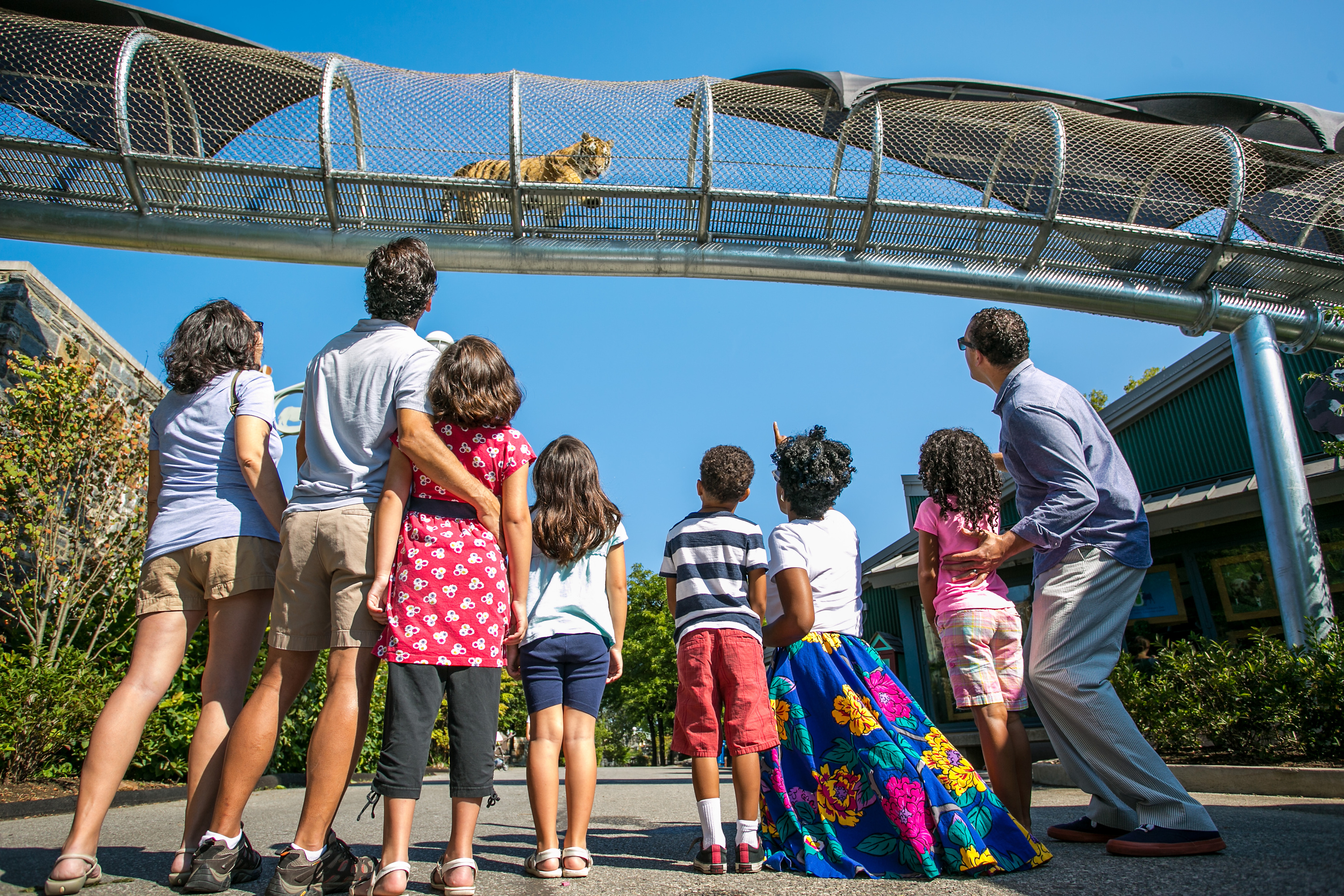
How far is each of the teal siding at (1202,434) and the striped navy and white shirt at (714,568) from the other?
9773 mm

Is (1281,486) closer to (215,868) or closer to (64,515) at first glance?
(215,868)

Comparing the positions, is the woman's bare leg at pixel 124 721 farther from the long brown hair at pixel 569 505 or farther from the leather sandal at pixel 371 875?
the long brown hair at pixel 569 505

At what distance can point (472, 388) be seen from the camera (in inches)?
102

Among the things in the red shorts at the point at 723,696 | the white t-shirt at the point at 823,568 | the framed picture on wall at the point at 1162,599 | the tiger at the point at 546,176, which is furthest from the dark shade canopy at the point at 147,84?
the framed picture on wall at the point at 1162,599

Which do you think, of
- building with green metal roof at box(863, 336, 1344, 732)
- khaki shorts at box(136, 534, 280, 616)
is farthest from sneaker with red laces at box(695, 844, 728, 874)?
building with green metal roof at box(863, 336, 1344, 732)

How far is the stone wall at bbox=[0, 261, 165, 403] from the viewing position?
23.7 ft

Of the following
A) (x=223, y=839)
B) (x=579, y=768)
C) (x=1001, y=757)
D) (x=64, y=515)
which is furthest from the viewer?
(x=64, y=515)

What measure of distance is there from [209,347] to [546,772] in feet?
6.35

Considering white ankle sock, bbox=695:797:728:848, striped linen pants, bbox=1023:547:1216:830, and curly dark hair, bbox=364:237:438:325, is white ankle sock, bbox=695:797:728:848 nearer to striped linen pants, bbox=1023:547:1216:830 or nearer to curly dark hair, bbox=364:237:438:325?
striped linen pants, bbox=1023:547:1216:830

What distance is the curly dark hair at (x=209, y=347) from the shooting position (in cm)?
286

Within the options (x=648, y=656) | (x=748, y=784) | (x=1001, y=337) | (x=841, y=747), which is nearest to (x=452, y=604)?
(x=748, y=784)

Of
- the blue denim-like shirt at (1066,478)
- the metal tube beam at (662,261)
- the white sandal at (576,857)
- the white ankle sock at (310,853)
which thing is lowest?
the white sandal at (576,857)

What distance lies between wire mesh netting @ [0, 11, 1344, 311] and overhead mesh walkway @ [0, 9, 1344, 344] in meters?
0.02

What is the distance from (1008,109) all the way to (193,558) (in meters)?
6.45
